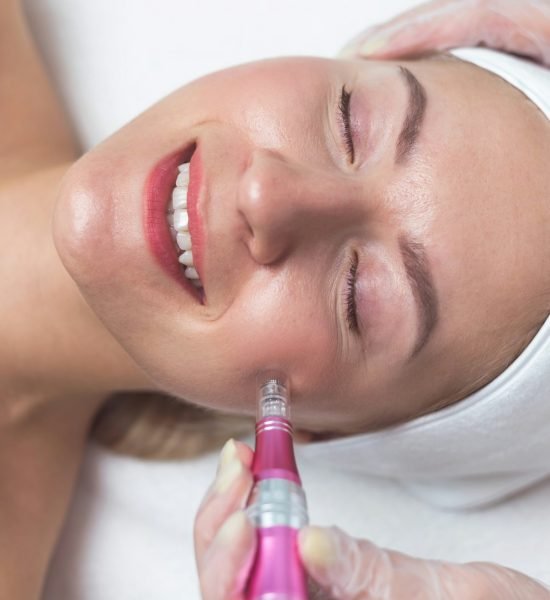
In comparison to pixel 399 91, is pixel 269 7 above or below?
above

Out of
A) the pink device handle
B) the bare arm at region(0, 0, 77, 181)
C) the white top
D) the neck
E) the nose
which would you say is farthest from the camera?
the bare arm at region(0, 0, 77, 181)

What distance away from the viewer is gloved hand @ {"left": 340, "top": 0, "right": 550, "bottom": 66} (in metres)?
1.32

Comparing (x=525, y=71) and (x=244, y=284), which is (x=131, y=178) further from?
(x=525, y=71)

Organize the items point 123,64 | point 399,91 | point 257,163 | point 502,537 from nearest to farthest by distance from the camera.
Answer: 1. point 257,163
2. point 399,91
3. point 502,537
4. point 123,64

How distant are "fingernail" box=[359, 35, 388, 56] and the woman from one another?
23cm

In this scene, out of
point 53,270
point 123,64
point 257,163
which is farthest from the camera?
point 123,64

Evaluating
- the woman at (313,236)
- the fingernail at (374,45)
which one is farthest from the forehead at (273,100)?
the fingernail at (374,45)

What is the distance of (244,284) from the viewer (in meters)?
1.01

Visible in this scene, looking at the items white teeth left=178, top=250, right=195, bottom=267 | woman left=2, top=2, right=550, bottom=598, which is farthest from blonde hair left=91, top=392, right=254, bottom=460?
white teeth left=178, top=250, right=195, bottom=267

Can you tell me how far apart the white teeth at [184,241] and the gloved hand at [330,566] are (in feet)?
0.93

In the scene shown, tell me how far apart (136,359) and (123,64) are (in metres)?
Result: 0.81

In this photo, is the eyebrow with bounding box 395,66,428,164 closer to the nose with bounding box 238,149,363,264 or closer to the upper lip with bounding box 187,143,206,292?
the nose with bounding box 238,149,363,264

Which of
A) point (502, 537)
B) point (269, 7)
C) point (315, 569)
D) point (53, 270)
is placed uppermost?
point (269, 7)

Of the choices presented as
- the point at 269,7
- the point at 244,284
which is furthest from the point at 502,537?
the point at 269,7
